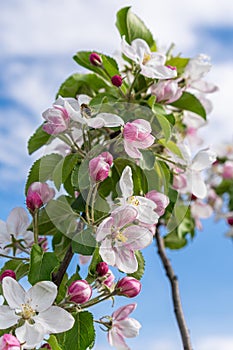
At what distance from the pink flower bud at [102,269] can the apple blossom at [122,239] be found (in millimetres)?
30

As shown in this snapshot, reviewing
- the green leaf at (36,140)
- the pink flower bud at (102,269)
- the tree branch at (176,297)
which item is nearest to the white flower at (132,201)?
the pink flower bud at (102,269)

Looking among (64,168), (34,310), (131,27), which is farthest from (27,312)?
(131,27)

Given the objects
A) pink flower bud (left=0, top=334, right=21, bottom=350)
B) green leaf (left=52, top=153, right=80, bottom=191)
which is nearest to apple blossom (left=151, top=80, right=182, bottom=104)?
green leaf (left=52, top=153, right=80, bottom=191)

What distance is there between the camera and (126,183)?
1.24 m

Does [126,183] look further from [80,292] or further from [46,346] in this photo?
[46,346]

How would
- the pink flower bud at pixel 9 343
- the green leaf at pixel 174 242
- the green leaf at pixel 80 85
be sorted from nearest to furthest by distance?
the pink flower bud at pixel 9 343 → the green leaf at pixel 80 85 → the green leaf at pixel 174 242

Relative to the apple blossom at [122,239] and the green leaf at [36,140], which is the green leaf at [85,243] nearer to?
the apple blossom at [122,239]

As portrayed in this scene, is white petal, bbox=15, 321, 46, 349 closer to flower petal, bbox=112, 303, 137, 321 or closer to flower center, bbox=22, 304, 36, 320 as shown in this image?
flower center, bbox=22, 304, 36, 320

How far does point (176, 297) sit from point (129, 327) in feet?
2.15

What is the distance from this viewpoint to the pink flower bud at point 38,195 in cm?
133

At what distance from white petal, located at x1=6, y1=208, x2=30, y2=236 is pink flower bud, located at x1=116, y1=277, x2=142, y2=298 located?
28cm

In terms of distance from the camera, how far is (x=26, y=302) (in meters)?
1.17

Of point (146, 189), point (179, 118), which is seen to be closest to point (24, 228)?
point (146, 189)

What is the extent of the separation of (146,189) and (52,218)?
0.24 metres
